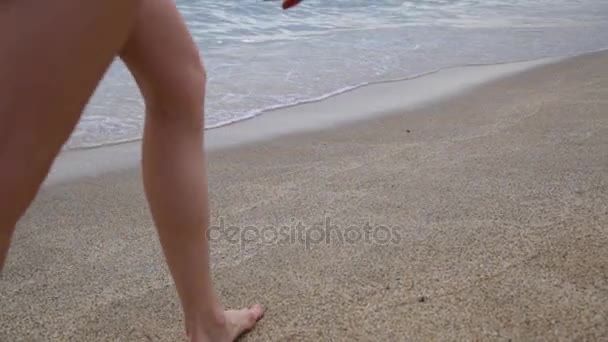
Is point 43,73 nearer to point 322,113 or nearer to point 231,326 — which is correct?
point 231,326

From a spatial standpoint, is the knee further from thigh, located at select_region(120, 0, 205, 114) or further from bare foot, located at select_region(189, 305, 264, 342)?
bare foot, located at select_region(189, 305, 264, 342)

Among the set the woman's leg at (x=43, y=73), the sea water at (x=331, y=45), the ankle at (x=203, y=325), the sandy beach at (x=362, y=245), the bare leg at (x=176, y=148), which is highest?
the woman's leg at (x=43, y=73)

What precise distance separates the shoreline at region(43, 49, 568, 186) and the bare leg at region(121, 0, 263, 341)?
57.2 inches

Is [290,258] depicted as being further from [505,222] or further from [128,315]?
[505,222]

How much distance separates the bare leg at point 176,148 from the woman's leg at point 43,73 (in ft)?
1.09

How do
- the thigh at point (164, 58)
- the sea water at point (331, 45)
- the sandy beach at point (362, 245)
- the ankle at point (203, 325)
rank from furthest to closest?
the sea water at point (331, 45) < the sandy beach at point (362, 245) < the ankle at point (203, 325) < the thigh at point (164, 58)

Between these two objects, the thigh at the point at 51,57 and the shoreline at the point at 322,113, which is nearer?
the thigh at the point at 51,57

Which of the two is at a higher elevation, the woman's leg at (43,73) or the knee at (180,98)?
the woman's leg at (43,73)

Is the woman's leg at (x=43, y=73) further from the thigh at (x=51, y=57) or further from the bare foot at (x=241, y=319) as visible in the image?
the bare foot at (x=241, y=319)

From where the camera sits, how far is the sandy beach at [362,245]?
143cm

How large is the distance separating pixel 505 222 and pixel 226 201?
0.89 meters

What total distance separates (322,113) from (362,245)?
188cm

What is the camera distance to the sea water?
3.69 metres

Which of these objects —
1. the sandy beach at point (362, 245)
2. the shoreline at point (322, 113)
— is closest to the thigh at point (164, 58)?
the sandy beach at point (362, 245)
